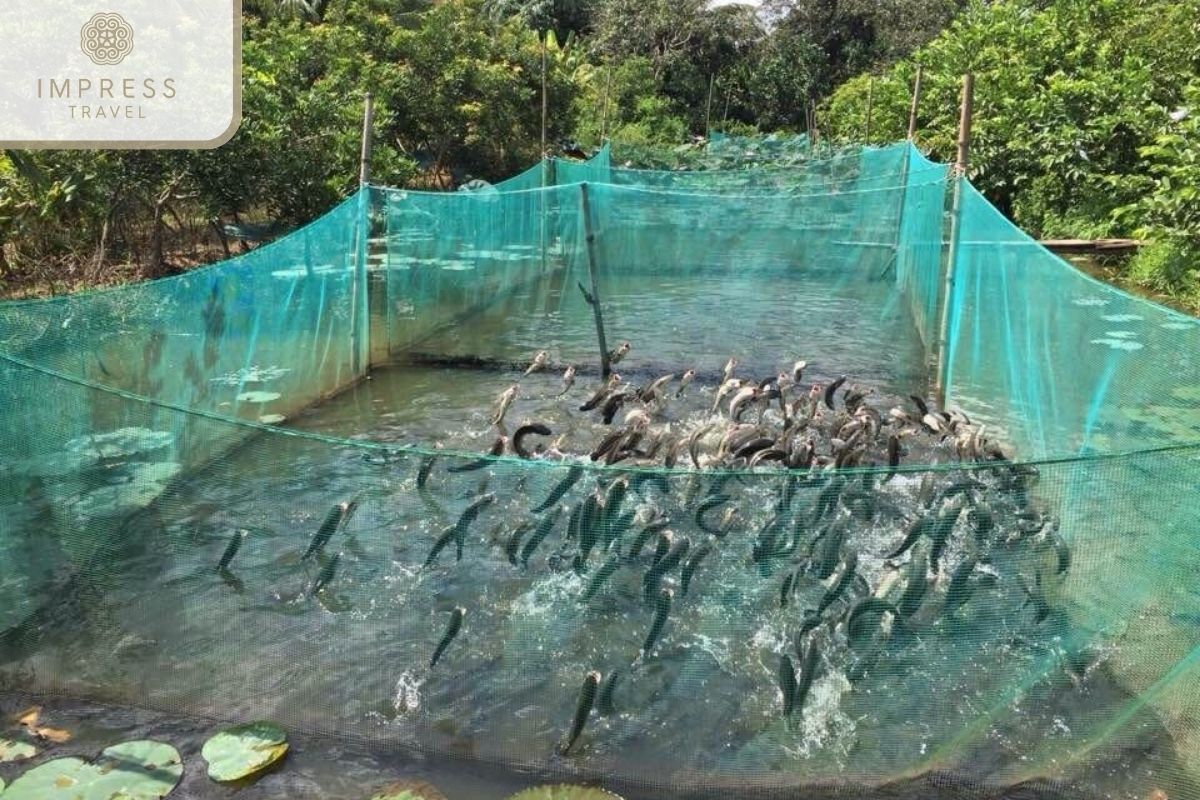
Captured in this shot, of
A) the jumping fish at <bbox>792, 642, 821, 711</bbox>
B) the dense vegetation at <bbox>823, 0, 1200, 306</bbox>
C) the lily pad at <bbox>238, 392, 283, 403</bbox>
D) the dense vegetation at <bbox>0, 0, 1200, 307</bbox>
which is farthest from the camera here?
the dense vegetation at <bbox>823, 0, 1200, 306</bbox>

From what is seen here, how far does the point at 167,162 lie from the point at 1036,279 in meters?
8.17

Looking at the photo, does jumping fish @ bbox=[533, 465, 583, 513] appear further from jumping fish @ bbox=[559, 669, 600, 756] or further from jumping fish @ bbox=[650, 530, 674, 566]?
jumping fish @ bbox=[559, 669, 600, 756]

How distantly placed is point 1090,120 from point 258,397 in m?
12.4

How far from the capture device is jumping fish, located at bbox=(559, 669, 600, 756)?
121 inches

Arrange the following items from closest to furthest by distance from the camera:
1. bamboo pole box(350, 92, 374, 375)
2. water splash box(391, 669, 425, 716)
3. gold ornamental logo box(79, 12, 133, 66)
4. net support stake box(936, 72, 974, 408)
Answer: water splash box(391, 669, 425, 716) < net support stake box(936, 72, 974, 408) < bamboo pole box(350, 92, 374, 375) < gold ornamental logo box(79, 12, 133, 66)

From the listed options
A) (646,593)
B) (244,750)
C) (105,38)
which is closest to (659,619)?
(646,593)

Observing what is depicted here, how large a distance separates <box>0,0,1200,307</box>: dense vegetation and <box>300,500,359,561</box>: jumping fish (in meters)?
3.91

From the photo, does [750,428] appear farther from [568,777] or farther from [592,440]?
[568,777]

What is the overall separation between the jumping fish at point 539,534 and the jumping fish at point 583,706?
0.44 m

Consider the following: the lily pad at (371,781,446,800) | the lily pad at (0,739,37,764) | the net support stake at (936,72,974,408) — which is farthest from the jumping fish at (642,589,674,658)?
the net support stake at (936,72,974,408)

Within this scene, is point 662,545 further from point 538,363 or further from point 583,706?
point 538,363

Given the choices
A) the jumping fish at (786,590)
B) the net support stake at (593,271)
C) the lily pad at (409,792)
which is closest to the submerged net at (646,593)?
the jumping fish at (786,590)

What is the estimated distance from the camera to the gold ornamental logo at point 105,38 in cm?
820

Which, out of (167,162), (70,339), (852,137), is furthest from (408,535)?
(852,137)
